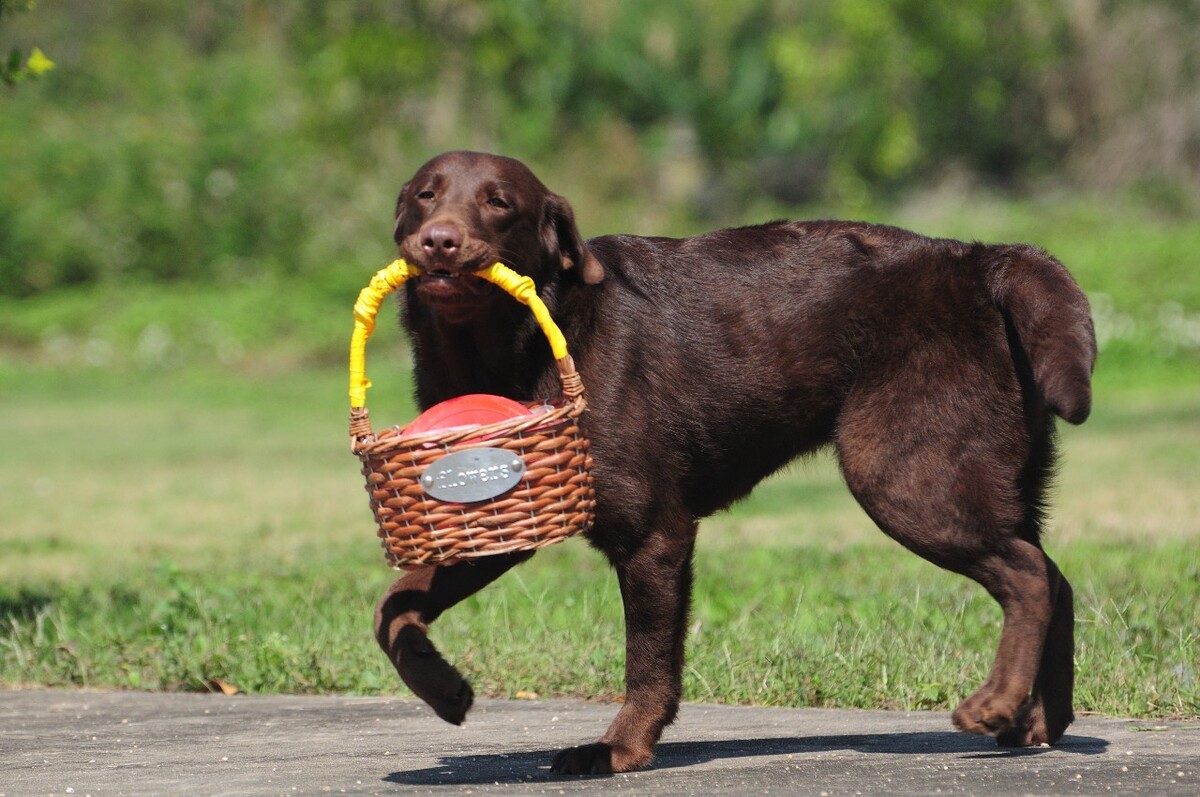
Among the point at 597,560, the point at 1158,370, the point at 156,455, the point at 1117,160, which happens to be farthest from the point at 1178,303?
the point at 597,560

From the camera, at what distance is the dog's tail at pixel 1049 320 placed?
443 cm

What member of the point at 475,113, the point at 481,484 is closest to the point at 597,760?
the point at 481,484

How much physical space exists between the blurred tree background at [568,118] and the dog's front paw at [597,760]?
57.7ft

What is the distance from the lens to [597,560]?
9.03 m

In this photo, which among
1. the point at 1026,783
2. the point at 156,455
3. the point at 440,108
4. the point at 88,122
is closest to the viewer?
the point at 1026,783

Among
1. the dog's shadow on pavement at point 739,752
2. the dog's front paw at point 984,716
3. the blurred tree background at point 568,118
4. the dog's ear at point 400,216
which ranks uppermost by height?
the blurred tree background at point 568,118

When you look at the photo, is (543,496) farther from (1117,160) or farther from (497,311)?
(1117,160)

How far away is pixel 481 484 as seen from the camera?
13.5 ft

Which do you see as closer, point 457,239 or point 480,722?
point 457,239

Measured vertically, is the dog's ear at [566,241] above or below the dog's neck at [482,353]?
above

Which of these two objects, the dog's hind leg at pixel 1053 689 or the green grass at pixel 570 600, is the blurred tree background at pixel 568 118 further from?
the dog's hind leg at pixel 1053 689

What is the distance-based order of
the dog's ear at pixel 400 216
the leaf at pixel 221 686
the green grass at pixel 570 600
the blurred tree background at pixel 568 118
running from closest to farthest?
the dog's ear at pixel 400 216 < the green grass at pixel 570 600 < the leaf at pixel 221 686 < the blurred tree background at pixel 568 118

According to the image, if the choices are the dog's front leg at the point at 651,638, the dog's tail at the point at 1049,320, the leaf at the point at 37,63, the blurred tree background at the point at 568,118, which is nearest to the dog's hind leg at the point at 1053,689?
the dog's tail at the point at 1049,320

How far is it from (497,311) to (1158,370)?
14560 mm
